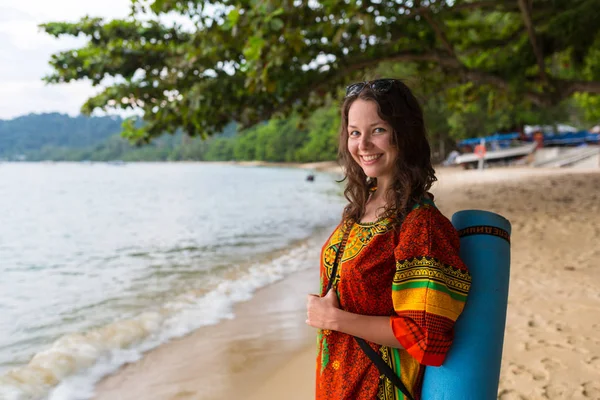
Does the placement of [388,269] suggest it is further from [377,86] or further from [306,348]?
[306,348]

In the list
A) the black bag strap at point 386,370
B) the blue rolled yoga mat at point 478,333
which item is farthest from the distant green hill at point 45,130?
the blue rolled yoga mat at point 478,333

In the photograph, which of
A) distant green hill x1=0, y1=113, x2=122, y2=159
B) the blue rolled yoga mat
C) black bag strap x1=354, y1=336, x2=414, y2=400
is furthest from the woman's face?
distant green hill x1=0, y1=113, x2=122, y2=159

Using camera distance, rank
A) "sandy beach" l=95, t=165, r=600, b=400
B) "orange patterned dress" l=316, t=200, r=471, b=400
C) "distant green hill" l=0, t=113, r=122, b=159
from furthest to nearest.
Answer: "distant green hill" l=0, t=113, r=122, b=159, "sandy beach" l=95, t=165, r=600, b=400, "orange patterned dress" l=316, t=200, r=471, b=400

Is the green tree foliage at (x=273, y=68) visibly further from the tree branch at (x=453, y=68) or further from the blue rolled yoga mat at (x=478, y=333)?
the blue rolled yoga mat at (x=478, y=333)

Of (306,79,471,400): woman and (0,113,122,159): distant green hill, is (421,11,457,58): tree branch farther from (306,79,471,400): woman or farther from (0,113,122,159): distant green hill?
(0,113,122,159): distant green hill

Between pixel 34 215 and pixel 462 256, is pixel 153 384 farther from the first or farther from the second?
pixel 34 215

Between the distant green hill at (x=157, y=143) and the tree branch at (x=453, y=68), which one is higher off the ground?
the distant green hill at (x=157, y=143)

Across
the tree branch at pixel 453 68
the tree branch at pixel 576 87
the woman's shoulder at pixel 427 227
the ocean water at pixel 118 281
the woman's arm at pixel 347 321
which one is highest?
the tree branch at pixel 453 68

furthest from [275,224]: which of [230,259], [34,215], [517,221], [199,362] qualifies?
[34,215]

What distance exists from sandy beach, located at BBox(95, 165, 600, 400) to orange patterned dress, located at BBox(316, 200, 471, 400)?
75.6 inches

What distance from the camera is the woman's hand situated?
4.80 ft

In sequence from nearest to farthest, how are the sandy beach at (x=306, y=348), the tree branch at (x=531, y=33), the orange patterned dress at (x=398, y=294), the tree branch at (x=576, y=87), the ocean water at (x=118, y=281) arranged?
the orange patterned dress at (x=398, y=294) < the sandy beach at (x=306, y=348) < the ocean water at (x=118, y=281) < the tree branch at (x=531, y=33) < the tree branch at (x=576, y=87)

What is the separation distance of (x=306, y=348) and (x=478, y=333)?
10.7ft

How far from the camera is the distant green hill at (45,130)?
75375 millimetres
